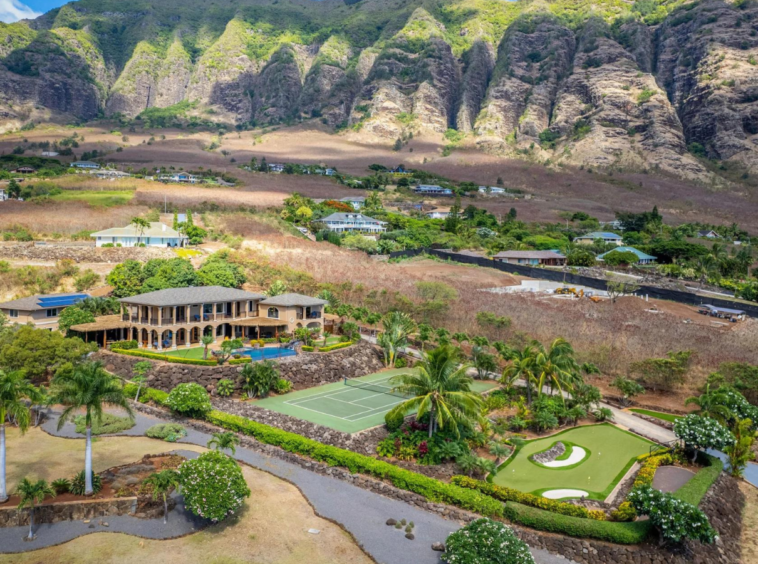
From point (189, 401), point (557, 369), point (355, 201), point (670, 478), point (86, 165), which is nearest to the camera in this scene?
point (670, 478)

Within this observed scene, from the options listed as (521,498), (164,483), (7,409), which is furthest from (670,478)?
(7,409)

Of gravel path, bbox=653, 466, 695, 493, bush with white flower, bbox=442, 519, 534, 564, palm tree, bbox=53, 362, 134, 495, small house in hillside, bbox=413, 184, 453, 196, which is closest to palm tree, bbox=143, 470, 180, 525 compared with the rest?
palm tree, bbox=53, 362, 134, 495

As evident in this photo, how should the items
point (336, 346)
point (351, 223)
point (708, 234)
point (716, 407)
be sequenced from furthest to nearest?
point (708, 234)
point (351, 223)
point (336, 346)
point (716, 407)

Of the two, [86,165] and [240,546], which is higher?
[86,165]

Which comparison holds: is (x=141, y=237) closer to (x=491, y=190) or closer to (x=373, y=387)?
(x=373, y=387)

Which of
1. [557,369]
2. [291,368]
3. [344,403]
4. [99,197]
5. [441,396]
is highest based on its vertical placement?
[99,197]

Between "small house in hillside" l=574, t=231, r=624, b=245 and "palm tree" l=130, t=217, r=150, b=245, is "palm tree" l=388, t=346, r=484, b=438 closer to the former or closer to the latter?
"palm tree" l=130, t=217, r=150, b=245

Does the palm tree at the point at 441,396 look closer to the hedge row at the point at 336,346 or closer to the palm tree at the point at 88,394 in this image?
the palm tree at the point at 88,394

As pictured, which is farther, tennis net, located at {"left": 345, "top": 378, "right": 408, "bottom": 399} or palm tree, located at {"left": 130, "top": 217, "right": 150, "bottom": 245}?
palm tree, located at {"left": 130, "top": 217, "right": 150, "bottom": 245}
